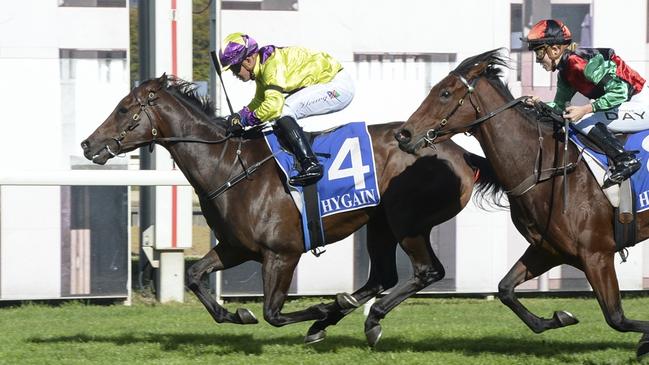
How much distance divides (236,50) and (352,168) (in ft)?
3.40

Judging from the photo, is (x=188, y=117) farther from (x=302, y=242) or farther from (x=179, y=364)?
(x=179, y=364)

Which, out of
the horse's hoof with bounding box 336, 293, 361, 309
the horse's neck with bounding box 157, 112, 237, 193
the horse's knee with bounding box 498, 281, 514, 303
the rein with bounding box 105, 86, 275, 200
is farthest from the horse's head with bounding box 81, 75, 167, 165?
the horse's knee with bounding box 498, 281, 514, 303

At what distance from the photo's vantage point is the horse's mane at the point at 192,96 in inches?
288

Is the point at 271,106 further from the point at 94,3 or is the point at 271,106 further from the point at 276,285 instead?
the point at 94,3

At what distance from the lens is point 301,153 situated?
6.84m

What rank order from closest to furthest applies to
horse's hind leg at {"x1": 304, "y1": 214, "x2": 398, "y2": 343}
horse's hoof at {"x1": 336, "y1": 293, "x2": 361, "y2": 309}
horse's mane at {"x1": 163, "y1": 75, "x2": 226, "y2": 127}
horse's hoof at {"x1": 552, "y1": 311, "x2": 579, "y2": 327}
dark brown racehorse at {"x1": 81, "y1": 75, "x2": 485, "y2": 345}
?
horse's hoof at {"x1": 552, "y1": 311, "x2": 579, "y2": 327}, dark brown racehorse at {"x1": 81, "y1": 75, "x2": 485, "y2": 345}, horse's hoof at {"x1": 336, "y1": 293, "x2": 361, "y2": 309}, horse's mane at {"x1": 163, "y1": 75, "x2": 226, "y2": 127}, horse's hind leg at {"x1": 304, "y1": 214, "x2": 398, "y2": 343}

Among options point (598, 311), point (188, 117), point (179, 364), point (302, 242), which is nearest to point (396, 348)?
point (302, 242)

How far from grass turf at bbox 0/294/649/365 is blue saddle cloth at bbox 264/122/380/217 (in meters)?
0.94

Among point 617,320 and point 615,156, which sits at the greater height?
point 615,156

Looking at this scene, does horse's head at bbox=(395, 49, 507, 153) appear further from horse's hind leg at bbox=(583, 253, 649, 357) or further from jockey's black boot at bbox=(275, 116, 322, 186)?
horse's hind leg at bbox=(583, 253, 649, 357)

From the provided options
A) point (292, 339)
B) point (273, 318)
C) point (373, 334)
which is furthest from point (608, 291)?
point (292, 339)

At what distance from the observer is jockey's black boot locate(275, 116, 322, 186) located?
22.4 ft

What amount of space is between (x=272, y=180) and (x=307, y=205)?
10.8 inches

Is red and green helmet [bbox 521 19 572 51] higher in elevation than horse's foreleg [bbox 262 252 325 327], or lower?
higher
